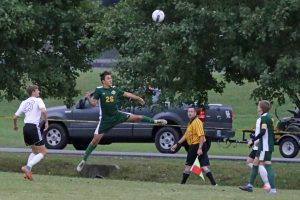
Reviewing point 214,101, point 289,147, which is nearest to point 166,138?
point 289,147

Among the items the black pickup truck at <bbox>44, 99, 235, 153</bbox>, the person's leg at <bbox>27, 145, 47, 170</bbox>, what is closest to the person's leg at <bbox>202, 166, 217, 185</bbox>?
the person's leg at <bbox>27, 145, 47, 170</bbox>

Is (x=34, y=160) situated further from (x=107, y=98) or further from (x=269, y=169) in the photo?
(x=269, y=169)

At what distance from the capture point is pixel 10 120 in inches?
1758

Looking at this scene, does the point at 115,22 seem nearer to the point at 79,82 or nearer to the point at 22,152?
the point at 22,152

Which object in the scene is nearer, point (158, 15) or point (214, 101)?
point (158, 15)

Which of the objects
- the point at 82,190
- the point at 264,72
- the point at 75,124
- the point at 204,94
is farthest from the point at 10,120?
the point at 82,190

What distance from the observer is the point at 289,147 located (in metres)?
27.5

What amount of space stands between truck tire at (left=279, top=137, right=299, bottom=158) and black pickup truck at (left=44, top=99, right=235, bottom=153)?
5.74 feet

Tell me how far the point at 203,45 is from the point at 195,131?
7.86ft

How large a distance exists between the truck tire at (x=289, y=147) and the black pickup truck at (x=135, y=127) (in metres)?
1.75

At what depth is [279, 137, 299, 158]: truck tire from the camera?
89.4 ft

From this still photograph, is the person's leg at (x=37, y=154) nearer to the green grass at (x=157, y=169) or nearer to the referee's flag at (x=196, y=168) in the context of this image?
the referee's flag at (x=196, y=168)

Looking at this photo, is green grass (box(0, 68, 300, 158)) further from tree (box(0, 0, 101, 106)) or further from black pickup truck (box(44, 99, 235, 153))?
tree (box(0, 0, 101, 106))

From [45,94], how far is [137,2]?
4689 mm
